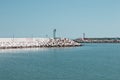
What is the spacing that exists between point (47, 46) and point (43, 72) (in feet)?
197

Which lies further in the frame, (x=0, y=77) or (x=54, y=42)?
(x=54, y=42)

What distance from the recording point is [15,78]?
25344mm

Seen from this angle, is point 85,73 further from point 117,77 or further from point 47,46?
point 47,46

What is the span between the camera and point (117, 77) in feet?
83.7

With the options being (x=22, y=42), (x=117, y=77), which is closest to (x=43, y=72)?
(x=117, y=77)

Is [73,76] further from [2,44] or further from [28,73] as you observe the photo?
[2,44]

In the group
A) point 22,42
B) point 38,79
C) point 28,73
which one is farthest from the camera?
point 22,42

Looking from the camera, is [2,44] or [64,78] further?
[2,44]

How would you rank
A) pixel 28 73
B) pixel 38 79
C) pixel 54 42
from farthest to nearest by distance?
1. pixel 54 42
2. pixel 28 73
3. pixel 38 79

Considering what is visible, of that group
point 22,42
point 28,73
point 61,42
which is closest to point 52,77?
point 28,73

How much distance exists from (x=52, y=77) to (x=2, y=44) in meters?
54.3

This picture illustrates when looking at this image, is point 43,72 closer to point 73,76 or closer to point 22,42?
point 73,76

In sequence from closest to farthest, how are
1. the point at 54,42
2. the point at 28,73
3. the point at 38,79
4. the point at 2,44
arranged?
the point at 38,79 → the point at 28,73 → the point at 2,44 → the point at 54,42

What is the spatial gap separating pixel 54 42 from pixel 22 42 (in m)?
9.31
